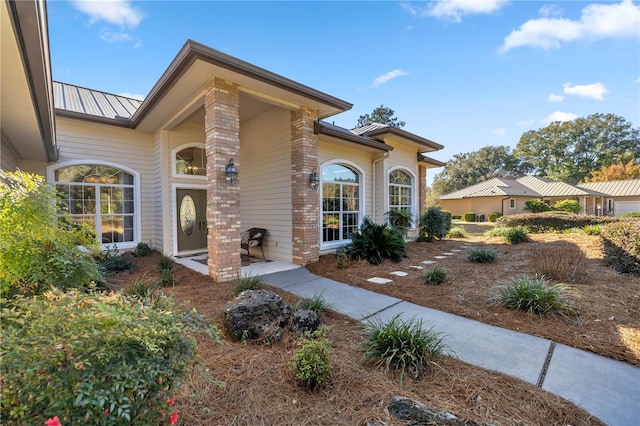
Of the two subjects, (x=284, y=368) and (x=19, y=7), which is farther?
(x=284, y=368)

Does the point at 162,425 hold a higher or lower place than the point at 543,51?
lower

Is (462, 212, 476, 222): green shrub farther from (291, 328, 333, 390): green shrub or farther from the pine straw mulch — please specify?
(291, 328, 333, 390): green shrub

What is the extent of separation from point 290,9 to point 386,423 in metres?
9.21

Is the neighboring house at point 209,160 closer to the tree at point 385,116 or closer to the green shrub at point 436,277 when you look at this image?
the green shrub at point 436,277

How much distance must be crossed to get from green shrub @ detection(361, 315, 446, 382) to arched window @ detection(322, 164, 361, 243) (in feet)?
19.1

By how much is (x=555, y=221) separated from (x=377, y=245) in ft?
37.6

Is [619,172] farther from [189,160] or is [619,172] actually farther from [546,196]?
[189,160]

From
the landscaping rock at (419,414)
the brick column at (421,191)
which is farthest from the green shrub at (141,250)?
the brick column at (421,191)

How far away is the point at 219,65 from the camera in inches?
197

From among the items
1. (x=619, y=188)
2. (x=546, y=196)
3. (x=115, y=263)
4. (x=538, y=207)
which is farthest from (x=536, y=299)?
(x=619, y=188)

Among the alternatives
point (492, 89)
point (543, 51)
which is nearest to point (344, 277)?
point (543, 51)

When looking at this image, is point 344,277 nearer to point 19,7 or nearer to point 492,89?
point 19,7

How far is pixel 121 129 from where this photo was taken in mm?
8367

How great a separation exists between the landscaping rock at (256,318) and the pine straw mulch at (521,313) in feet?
8.03
